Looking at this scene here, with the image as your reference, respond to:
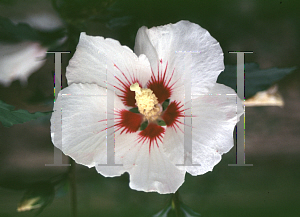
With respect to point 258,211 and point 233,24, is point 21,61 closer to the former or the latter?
point 233,24

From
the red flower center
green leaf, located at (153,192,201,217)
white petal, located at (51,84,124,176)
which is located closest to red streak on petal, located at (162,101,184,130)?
the red flower center

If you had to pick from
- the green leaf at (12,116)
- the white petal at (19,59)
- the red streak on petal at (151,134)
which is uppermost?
the white petal at (19,59)

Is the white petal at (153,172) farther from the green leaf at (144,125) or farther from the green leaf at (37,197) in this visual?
the green leaf at (37,197)

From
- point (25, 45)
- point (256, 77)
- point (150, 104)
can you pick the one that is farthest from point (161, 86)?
point (25, 45)

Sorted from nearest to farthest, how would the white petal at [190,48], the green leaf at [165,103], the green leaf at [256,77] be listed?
the white petal at [190,48]
the green leaf at [165,103]
the green leaf at [256,77]

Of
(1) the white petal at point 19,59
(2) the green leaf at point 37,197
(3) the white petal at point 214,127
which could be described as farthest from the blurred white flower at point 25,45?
(3) the white petal at point 214,127

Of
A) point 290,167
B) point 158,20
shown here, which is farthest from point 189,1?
point 290,167
